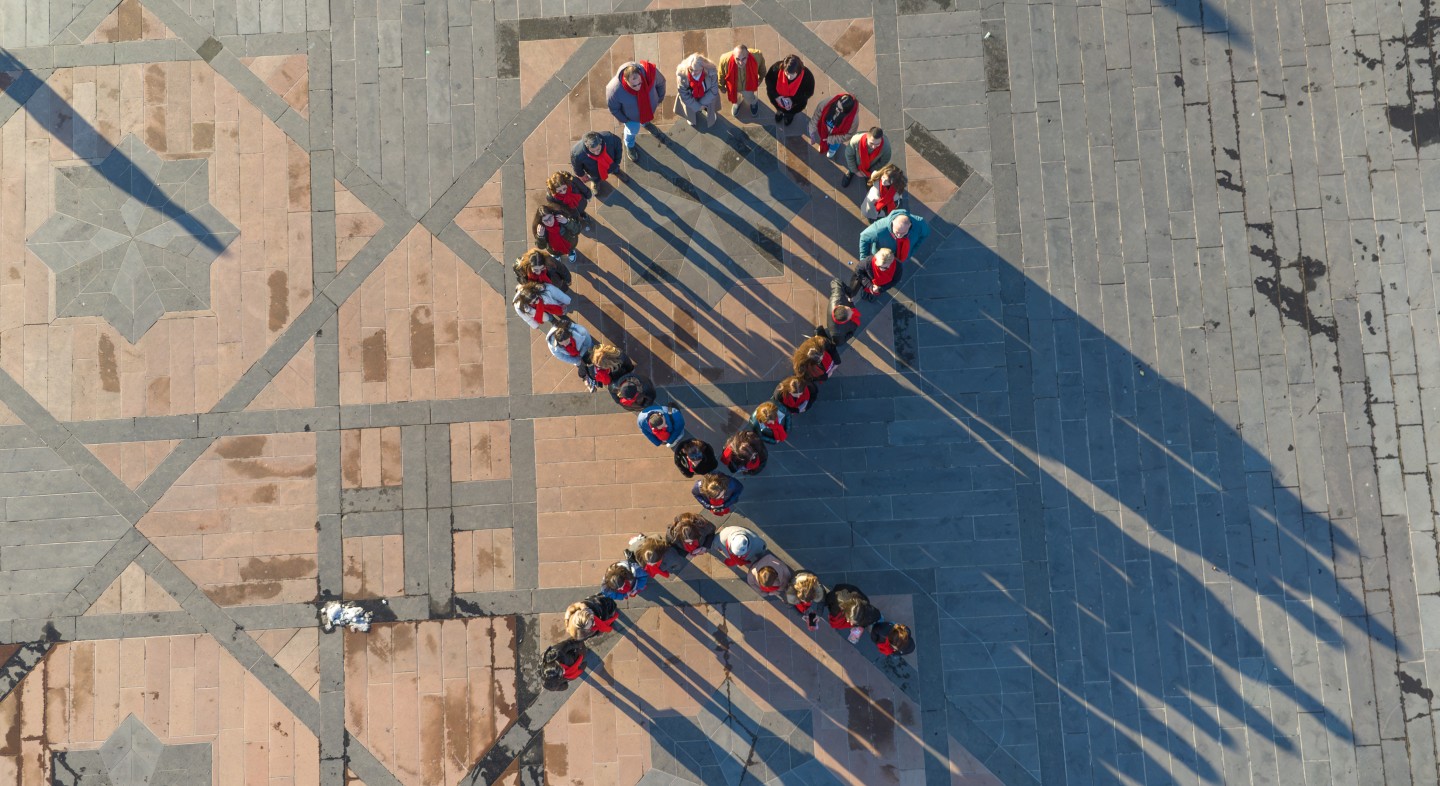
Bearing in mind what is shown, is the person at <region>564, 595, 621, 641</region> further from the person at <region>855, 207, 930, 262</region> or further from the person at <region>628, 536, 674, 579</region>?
the person at <region>855, 207, 930, 262</region>

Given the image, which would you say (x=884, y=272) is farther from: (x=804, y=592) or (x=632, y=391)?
(x=804, y=592)

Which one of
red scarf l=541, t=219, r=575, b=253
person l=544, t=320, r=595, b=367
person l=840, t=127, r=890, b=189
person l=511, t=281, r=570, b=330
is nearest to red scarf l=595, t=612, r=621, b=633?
person l=544, t=320, r=595, b=367

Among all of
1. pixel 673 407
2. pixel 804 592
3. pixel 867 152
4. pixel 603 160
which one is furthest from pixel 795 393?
pixel 603 160

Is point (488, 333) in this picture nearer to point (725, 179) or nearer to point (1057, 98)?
point (725, 179)

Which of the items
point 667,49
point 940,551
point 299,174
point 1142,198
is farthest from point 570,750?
point 1142,198

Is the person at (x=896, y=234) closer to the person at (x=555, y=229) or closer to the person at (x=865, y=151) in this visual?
the person at (x=865, y=151)

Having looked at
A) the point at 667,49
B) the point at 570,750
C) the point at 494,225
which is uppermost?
the point at 667,49
